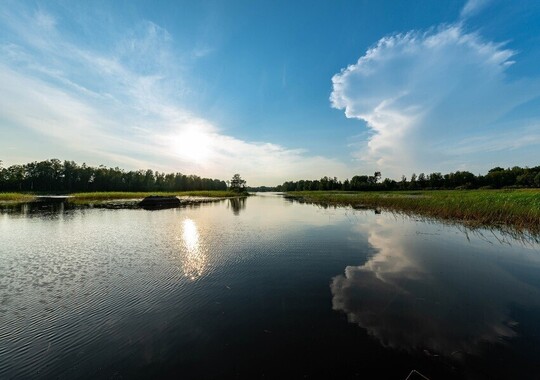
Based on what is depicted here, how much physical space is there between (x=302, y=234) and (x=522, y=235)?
16654 mm

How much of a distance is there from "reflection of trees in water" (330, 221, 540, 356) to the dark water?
0.05m

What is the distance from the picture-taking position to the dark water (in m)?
5.13

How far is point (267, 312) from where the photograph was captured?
739 cm

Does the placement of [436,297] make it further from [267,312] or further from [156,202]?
[156,202]

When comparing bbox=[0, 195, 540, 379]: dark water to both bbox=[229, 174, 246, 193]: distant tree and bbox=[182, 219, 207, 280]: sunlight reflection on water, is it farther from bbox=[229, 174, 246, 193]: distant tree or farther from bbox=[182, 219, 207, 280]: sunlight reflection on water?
bbox=[229, 174, 246, 193]: distant tree

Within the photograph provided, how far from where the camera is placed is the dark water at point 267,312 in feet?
16.8

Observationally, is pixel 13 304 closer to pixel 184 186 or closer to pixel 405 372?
pixel 405 372

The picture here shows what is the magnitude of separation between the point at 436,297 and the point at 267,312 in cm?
603

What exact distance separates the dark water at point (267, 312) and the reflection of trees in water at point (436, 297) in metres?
0.05

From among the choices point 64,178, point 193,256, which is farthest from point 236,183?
point 193,256

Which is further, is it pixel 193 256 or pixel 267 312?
pixel 193 256

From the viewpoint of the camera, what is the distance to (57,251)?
13672 mm

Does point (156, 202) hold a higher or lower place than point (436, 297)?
higher

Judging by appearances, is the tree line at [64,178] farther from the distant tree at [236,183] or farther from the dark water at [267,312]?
the dark water at [267,312]
